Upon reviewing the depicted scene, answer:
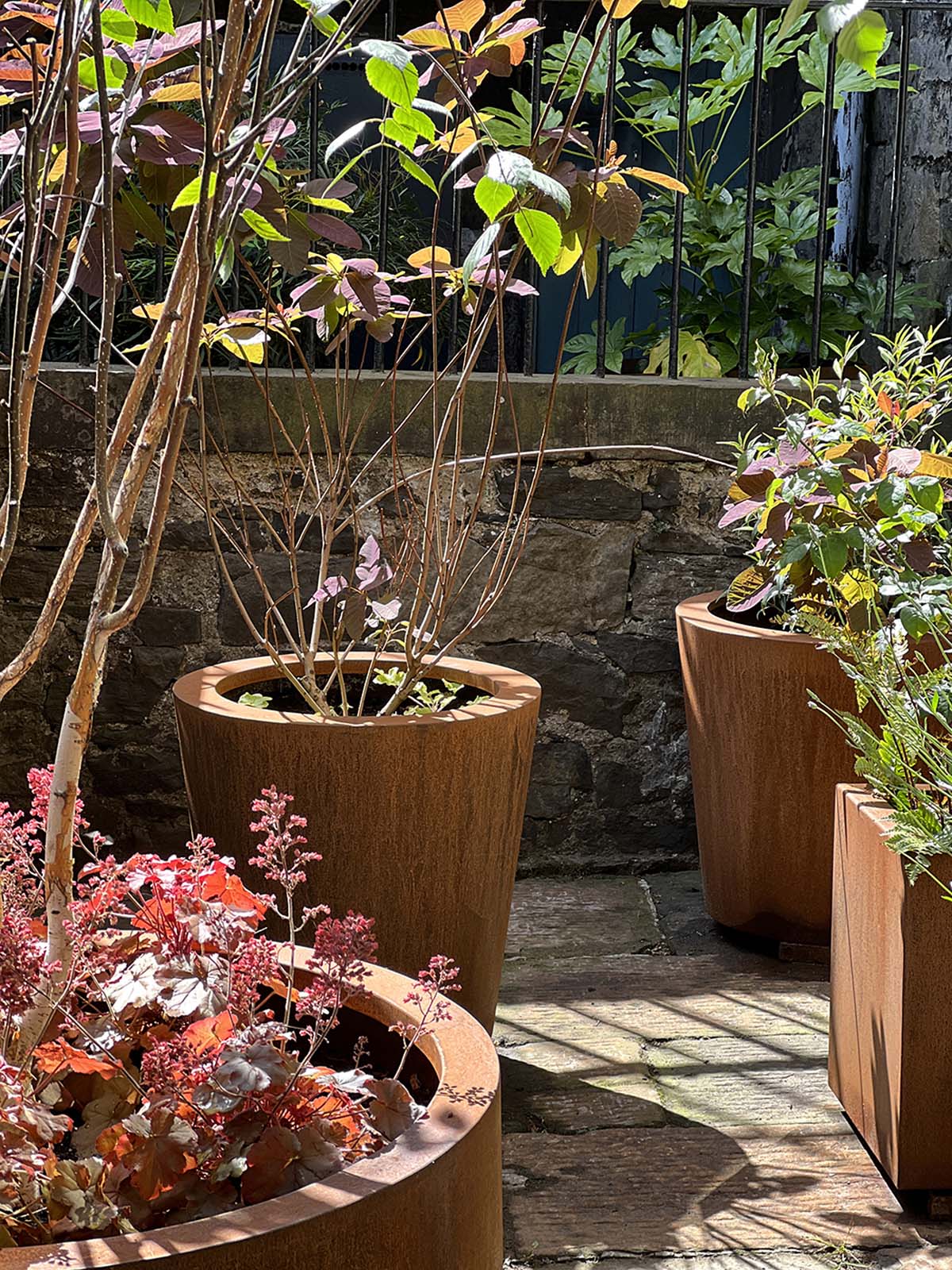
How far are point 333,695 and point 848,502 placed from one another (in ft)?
3.36

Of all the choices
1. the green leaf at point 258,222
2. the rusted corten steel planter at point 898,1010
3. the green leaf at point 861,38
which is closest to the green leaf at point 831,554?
the rusted corten steel planter at point 898,1010

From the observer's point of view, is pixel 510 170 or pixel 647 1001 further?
pixel 647 1001

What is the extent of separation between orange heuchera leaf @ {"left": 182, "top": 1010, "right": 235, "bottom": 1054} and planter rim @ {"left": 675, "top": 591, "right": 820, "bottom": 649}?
172 cm

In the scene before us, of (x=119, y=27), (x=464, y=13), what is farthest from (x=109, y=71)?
(x=464, y=13)

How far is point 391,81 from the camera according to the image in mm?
1125

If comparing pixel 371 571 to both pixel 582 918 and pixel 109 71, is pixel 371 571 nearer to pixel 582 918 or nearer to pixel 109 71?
pixel 582 918

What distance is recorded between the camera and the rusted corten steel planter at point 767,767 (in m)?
2.76

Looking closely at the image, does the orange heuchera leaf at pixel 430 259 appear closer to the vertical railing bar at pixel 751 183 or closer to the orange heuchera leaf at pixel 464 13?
the orange heuchera leaf at pixel 464 13

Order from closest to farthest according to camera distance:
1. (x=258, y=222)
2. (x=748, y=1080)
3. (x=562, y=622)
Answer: (x=258, y=222) < (x=748, y=1080) < (x=562, y=622)

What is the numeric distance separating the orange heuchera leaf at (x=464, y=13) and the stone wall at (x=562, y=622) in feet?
4.67

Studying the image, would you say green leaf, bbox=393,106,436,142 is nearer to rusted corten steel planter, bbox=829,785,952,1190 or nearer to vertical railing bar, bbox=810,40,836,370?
rusted corten steel planter, bbox=829,785,952,1190

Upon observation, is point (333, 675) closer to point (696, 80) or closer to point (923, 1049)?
point (923, 1049)

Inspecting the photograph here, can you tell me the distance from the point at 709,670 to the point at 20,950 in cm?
191

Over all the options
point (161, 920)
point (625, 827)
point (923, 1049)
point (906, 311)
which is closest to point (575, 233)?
point (161, 920)
